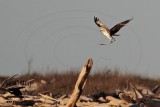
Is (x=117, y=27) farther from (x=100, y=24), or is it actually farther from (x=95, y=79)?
(x=95, y=79)

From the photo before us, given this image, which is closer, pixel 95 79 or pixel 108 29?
pixel 108 29

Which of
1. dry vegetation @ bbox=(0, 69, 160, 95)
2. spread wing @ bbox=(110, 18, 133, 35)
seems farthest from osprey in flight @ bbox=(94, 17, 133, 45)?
dry vegetation @ bbox=(0, 69, 160, 95)

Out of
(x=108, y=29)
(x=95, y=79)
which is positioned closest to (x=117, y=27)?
(x=108, y=29)

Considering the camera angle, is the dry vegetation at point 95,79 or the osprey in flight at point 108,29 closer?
the osprey in flight at point 108,29

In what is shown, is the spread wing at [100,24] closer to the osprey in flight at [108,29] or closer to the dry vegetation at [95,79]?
the osprey in flight at [108,29]

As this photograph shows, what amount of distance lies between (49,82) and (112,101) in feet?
44.7

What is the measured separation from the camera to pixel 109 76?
19625 millimetres

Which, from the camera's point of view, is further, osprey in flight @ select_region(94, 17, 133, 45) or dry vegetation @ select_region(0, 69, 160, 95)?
dry vegetation @ select_region(0, 69, 160, 95)

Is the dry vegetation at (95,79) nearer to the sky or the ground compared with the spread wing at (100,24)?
nearer to the sky

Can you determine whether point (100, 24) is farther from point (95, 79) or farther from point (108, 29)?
point (95, 79)

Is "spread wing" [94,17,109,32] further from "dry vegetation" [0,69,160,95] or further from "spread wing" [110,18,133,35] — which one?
"dry vegetation" [0,69,160,95]

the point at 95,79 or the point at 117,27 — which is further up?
the point at 95,79

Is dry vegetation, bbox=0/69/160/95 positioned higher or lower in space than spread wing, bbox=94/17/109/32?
higher

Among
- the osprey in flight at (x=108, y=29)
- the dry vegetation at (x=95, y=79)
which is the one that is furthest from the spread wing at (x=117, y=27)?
the dry vegetation at (x=95, y=79)
